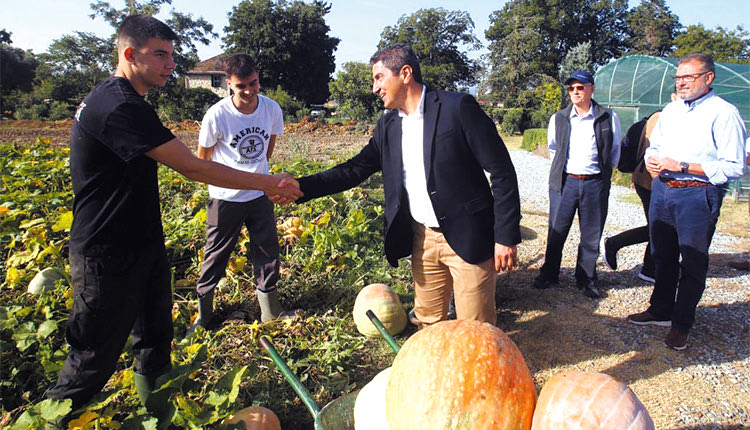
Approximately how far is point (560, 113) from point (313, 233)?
2.82 metres

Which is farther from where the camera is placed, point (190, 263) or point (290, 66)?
point (290, 66)

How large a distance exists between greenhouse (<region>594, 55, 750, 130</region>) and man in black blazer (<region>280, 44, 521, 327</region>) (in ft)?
32.7

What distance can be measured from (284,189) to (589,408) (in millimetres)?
2344

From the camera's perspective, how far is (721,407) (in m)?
2.90

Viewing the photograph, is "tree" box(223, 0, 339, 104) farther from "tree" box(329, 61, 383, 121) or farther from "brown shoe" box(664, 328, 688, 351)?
"brown shoe" box(664, 328, 688, 351)

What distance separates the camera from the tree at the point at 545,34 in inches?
1407

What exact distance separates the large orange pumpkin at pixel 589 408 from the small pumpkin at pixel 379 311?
234 centimetres

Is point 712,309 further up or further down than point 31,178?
further down

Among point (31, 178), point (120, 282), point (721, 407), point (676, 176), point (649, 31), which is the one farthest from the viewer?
point (649, 31)

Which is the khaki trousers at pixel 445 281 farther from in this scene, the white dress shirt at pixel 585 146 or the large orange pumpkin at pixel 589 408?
the white dress shirt at pixel 585 146

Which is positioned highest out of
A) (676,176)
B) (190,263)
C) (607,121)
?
(607,121)

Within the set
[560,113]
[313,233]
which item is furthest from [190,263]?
[560,113]

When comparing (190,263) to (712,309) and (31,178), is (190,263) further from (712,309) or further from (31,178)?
(712,309)

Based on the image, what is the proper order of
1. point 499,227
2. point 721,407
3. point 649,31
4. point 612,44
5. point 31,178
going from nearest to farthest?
point 499,227 → point 721,407 → point 31,178 → point 649,31 → point 612,44
